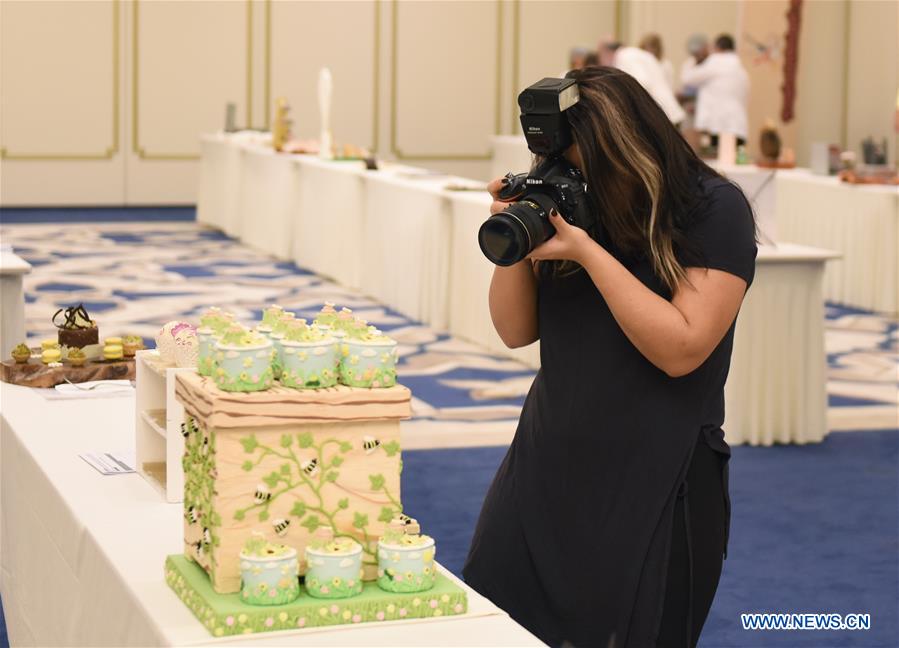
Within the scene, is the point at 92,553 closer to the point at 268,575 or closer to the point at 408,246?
the point at 268,575

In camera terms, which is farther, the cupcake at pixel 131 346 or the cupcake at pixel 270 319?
the cupcake at pixel 131 346

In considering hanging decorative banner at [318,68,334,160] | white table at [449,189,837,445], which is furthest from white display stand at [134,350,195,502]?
hanging decorative banner at [318,68,334,160]

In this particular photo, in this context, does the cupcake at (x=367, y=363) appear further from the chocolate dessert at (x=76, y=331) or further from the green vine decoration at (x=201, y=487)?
the chocolate dessert at (x=76, y=331)

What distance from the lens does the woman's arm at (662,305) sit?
1.84 meters

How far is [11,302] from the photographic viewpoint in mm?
5129

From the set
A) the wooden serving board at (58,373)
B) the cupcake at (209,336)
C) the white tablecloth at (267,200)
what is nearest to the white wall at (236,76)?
the white tablecloth at (267,200)

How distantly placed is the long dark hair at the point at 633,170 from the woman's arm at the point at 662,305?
4cm

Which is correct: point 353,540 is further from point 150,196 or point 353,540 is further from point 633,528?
point 150,196

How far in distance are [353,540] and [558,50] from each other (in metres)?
15.1

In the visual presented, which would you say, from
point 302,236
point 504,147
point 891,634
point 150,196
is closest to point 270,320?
point 891,634

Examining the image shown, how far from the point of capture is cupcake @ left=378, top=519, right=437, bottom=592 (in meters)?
1.76

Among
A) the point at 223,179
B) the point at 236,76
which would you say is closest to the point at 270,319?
the point at 223,179

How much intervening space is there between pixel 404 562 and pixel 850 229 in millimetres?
8310

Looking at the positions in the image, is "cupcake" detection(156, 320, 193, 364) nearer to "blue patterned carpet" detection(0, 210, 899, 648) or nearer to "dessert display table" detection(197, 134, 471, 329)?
"blue patterned carpet" detection(0, 210, 899, 648)
